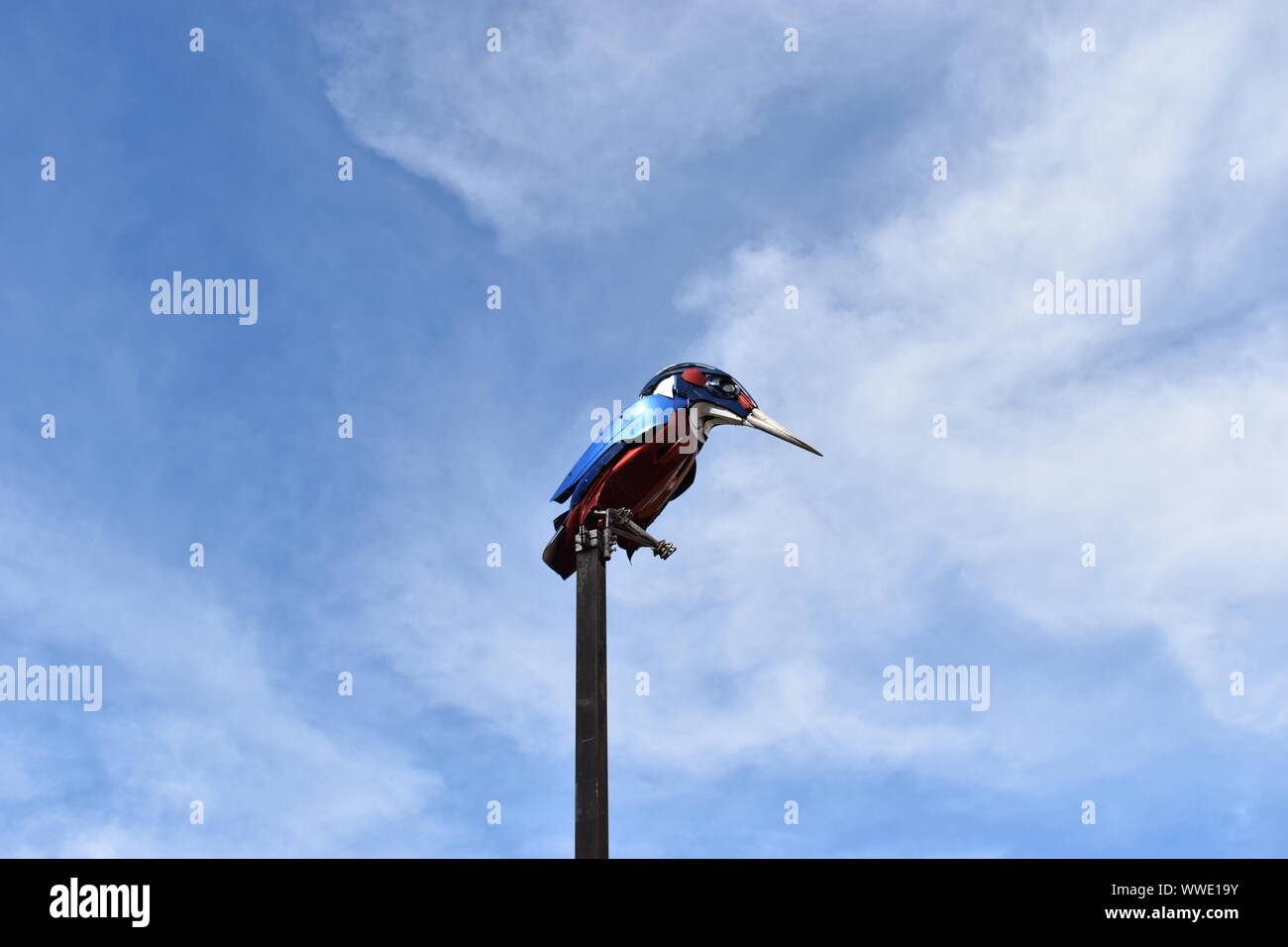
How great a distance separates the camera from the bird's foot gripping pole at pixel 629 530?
14.5m

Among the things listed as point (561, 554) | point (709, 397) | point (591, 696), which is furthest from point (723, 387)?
point (591, 696)

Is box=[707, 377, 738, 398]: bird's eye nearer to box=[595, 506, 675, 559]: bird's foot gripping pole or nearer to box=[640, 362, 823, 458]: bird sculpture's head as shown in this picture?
box=[640, 362, 823, 458]: bird sculpture's head

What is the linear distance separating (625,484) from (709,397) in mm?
1609

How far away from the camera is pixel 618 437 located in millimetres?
14859

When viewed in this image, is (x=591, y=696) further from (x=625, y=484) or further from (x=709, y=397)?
(x=709, y=397)

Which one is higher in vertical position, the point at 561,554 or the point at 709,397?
the point at 709,397

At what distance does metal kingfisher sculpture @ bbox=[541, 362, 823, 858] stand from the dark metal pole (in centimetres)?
1

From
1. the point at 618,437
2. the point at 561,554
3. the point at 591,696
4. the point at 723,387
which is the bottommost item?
the point at 591,696
